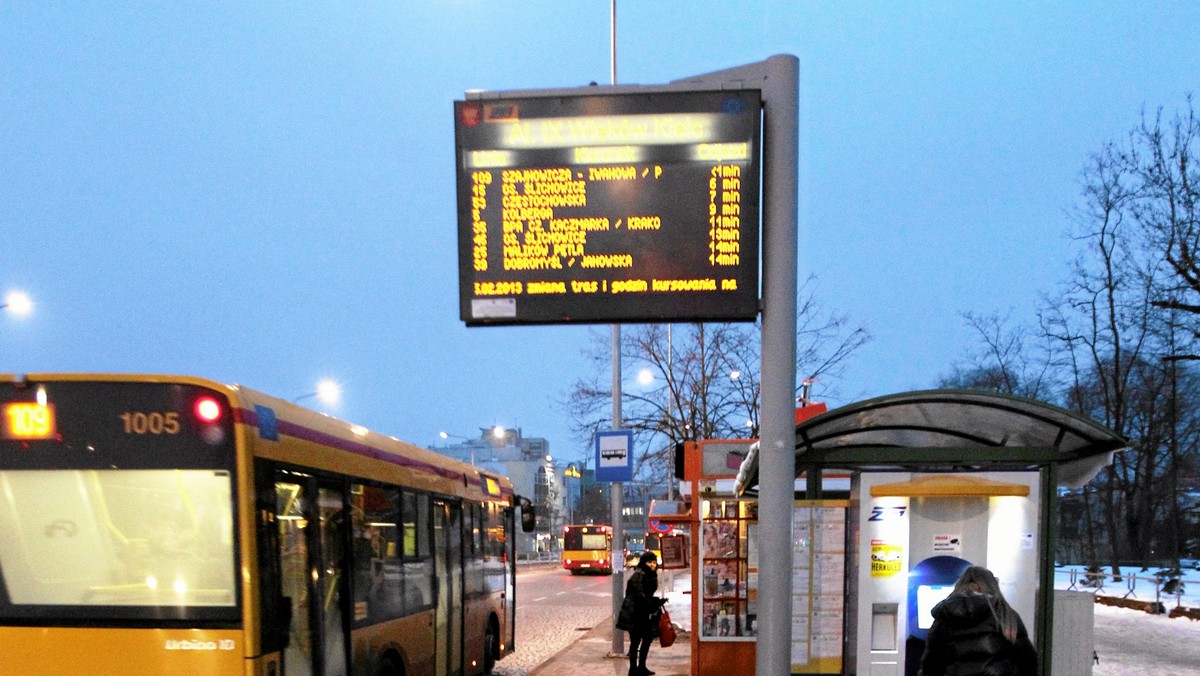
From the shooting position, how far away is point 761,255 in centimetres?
593

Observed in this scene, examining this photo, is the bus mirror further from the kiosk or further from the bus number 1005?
the bus number 1005

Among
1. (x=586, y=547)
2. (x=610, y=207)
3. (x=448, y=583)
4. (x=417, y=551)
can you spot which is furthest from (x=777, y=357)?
(x=586, y=547)

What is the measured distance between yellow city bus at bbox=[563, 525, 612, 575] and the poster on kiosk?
3905cm

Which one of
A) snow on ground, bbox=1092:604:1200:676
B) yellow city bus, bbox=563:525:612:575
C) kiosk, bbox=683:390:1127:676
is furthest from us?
yellow city bus, bbox=563:525:612:575

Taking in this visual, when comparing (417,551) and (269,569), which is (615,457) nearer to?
(417,551)

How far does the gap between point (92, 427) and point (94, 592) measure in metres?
1.02

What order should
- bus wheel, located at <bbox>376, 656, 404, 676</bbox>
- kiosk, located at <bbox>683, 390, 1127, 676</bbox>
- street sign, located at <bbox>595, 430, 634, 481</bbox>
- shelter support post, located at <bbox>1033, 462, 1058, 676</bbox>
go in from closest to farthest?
shelter support post, located at <bbox>1033, 462, 1058, 676</bbox> → kiosk, located at <bbox>683, 390, 1127, 676</bbox> → bus wheel, located at <bbox>376, 656, 404, 676</bbox> → street sign, located at <bbox>595, 430, 634, 481</bbox>

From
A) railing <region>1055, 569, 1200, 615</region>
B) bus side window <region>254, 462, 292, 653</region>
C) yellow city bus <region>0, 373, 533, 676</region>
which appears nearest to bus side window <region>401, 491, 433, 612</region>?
yellow city bus <region>0, 373, 533, 676</region>

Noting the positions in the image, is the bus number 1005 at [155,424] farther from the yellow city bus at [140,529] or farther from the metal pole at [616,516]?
the metal pole at [616,516]

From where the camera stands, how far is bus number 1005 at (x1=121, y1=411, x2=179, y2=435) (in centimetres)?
568

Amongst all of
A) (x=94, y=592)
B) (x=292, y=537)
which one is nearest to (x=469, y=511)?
(x=292, y=537)

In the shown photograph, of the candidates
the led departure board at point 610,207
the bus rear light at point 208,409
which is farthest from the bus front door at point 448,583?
the led departure board at point 610,207

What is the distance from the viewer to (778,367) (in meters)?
5.67

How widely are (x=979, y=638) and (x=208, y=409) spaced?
4471 millimetres
